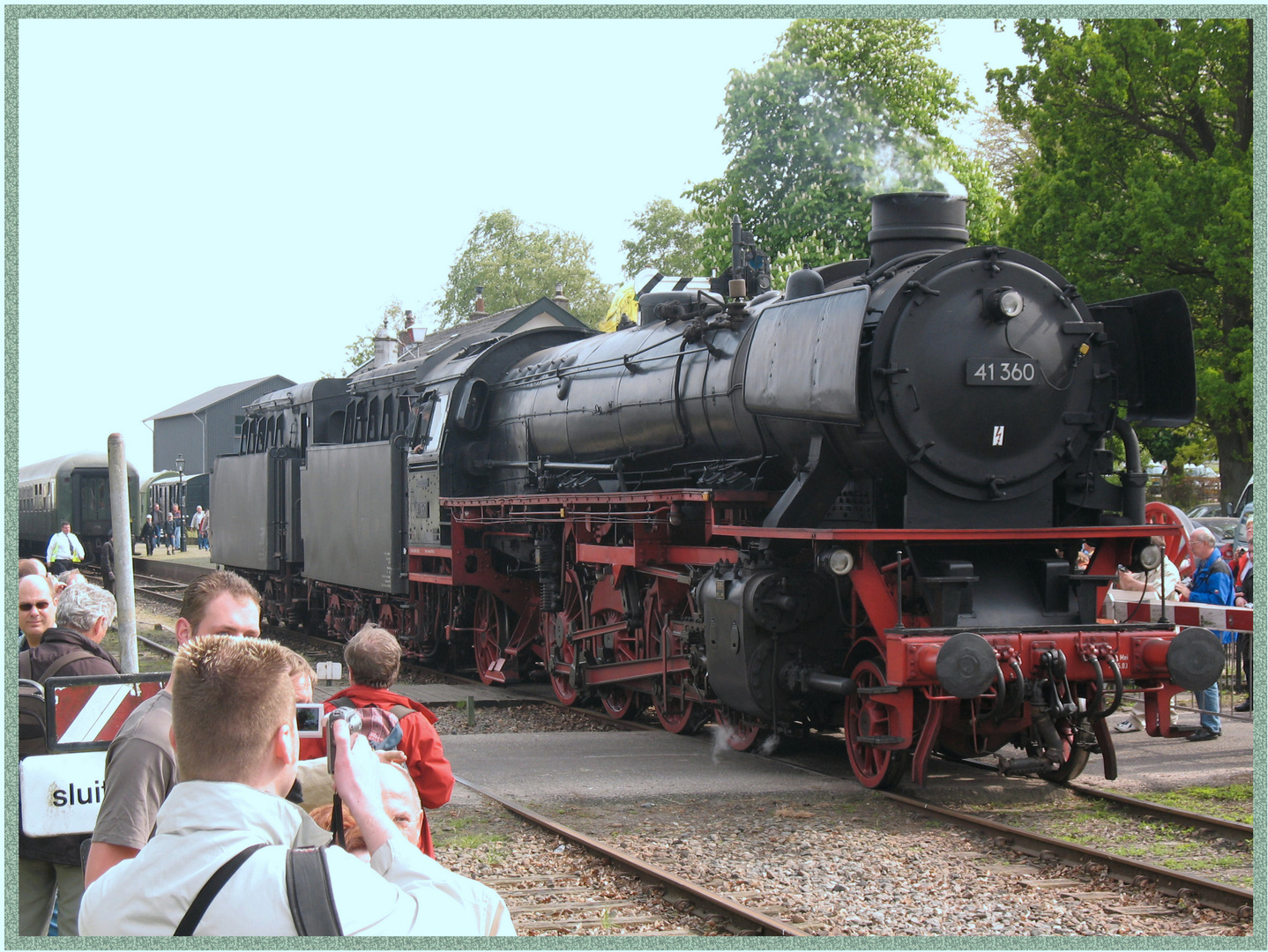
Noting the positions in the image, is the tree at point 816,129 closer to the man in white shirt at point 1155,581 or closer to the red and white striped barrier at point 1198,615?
the man in white shirt at point 1155,581

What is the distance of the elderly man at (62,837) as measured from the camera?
3.76 meters

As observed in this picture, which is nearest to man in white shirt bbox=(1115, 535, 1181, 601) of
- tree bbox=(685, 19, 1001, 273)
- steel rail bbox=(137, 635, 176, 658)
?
tree bbox=(685, 19, 1001, 273)

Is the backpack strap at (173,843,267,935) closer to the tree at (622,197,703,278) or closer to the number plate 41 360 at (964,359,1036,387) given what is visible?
the number plate 41 360 at (964,359,1036,387)

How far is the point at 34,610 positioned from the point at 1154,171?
66.8 ft

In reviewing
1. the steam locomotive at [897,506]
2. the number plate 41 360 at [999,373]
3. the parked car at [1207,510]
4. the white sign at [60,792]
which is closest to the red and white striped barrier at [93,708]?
the white sign at [60,792]

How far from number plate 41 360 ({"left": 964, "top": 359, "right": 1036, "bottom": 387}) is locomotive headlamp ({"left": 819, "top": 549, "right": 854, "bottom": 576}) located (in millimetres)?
1264

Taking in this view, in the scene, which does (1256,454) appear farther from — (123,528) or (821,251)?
(821,251)

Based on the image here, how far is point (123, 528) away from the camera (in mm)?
4414

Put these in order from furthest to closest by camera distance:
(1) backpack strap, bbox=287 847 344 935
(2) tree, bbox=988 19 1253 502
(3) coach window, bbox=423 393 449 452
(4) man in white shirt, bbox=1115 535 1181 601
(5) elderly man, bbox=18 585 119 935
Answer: (2) tree, bbox=988 19 1253 502 → (3) coach window, bbox=423 393 449 452 → (4) man in white shirt, bbox=1115 535 1181 601 → (5) elderly man, bbox=18 585 119 935 → (1) backpack strap, bbox=287 847 344 935

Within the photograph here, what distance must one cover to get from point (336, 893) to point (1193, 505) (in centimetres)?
3862

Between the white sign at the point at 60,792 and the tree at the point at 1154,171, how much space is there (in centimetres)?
1972

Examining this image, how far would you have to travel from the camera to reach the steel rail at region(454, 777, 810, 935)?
16.2 feet

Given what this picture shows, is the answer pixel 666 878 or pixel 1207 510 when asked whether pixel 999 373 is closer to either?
pixel 666 878

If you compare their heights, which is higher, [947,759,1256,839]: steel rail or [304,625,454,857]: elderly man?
[304,625,454,857]: elderly man
